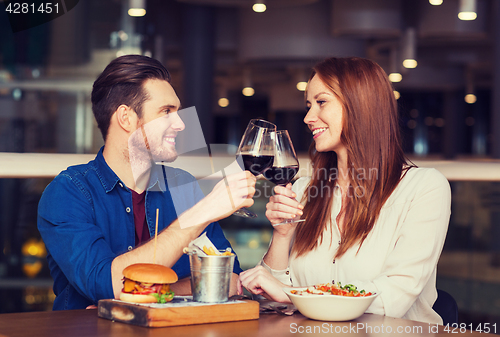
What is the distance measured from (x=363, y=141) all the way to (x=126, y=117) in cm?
88

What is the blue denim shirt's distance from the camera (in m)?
1.60

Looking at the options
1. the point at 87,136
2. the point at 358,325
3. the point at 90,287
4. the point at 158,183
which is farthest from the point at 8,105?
the point at 358,325

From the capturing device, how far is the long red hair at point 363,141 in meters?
2.01

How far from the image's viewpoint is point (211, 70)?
789 cm

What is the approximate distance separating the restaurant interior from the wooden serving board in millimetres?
1190

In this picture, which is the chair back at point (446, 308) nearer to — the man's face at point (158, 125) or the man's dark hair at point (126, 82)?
the man's face at point (158, 125)

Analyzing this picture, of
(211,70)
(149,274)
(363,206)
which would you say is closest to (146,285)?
(149,274)

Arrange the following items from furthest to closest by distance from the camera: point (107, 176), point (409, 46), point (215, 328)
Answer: point (409, 46)
point (107, 176)
point (215, 328)

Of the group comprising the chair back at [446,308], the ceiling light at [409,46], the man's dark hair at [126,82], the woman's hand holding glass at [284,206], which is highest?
the ceiling light at [409,46]

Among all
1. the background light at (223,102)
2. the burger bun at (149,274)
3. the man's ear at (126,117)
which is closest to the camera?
the burger bun at (149,274)

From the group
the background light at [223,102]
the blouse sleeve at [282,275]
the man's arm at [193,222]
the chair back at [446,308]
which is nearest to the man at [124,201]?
the man's arm at [193,222]

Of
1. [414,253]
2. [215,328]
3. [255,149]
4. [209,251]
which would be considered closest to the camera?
[215,328]

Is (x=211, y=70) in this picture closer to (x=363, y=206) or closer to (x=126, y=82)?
(x=126, y=82)

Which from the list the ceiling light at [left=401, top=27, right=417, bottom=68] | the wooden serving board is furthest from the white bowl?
the ceiling light at [left=401, top=27, right=417, bottom=68]
